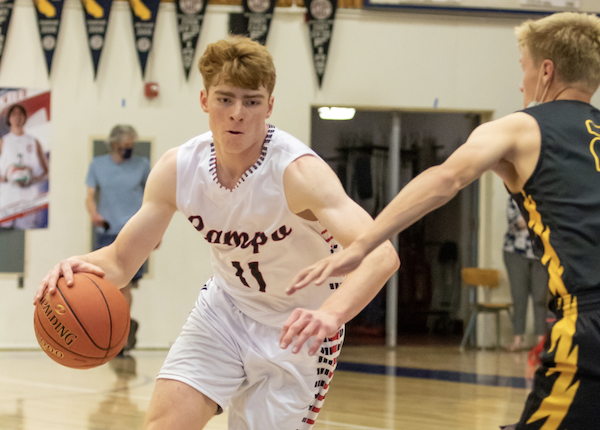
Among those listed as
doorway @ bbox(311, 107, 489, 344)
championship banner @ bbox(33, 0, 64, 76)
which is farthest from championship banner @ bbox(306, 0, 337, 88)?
championship banner @ bbox(33, 0, 64, 76)

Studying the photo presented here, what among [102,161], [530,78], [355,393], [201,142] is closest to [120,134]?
[102,161]

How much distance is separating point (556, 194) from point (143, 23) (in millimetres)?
6518

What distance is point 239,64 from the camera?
2240 millimetres

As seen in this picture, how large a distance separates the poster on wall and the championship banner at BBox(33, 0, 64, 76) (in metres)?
0.52

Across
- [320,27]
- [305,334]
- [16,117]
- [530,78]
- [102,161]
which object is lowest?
[102,161]

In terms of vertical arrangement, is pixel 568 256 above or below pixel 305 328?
above

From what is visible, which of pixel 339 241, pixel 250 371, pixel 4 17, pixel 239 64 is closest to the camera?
pixel 339 241

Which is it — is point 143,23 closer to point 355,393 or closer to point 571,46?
point 355,393

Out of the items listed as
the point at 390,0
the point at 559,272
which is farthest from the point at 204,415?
the point at 390,0

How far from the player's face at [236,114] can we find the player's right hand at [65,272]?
63 cm

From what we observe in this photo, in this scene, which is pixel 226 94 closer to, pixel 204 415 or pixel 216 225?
pixel 216 225

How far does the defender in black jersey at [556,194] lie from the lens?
1.60 meters

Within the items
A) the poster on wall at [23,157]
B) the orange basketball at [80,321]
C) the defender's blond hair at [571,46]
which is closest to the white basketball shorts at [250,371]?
the orange basketball at [80,321]

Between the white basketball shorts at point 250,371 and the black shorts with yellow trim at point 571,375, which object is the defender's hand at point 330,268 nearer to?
the black shorts with yellow trim at point 571,375
